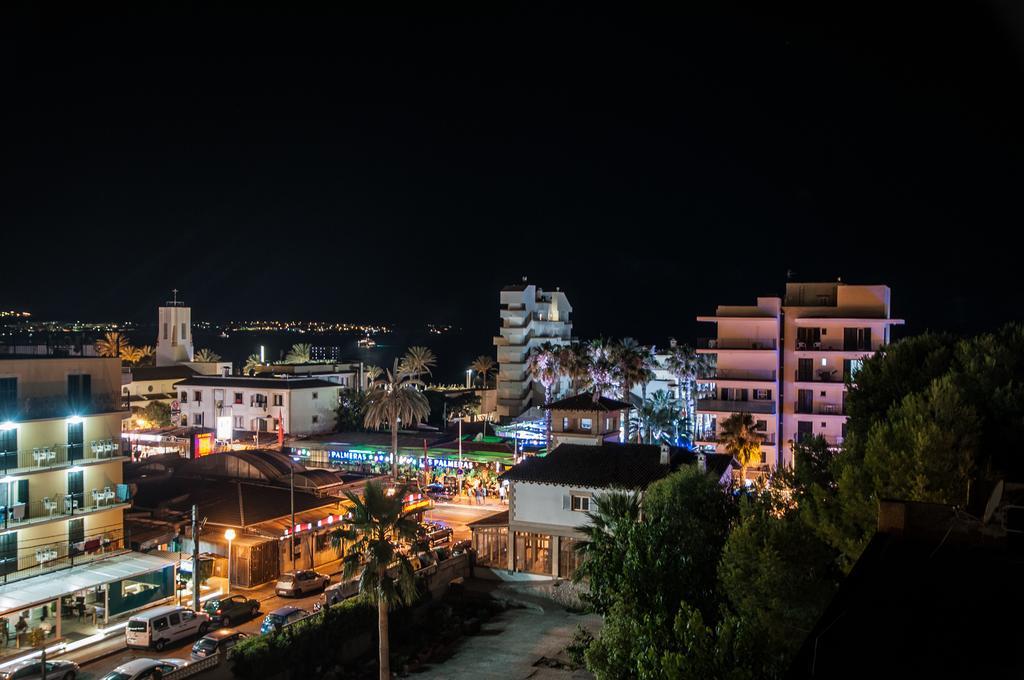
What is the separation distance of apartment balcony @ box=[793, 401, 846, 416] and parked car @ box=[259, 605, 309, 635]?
38.1 metres

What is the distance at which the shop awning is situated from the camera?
26.7m

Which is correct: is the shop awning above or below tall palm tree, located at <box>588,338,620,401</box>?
below

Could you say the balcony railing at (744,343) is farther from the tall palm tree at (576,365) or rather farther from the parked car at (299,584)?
the parked car at (299,584)

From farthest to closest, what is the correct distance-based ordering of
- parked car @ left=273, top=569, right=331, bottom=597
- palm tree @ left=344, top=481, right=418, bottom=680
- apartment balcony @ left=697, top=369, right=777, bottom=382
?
apartment balcony @ left=697, top=369, right=777, bottom=382 < parked car @ left=273, top=569, right=331, bottom=597 < palm tree @ left=344, top=481, right=418, bottom=680

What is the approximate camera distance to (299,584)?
111ft

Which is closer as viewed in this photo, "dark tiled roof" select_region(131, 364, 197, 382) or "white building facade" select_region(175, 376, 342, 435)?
"white building facade" select_region(175, 376, 342, 435)

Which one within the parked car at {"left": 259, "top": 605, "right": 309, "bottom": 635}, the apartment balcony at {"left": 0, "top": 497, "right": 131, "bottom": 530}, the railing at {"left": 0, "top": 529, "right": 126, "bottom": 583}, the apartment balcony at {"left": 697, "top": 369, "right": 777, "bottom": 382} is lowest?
the parked car at {"left": 259, "top": 605, "right": 309, "bottom": 635}

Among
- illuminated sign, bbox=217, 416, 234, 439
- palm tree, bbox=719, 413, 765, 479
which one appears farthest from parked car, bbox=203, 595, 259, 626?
illuminated sign, bbox=217, 416, 234, 439

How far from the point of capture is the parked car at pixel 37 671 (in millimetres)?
22844

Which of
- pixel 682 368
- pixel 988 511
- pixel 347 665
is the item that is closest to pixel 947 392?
pixel 988 511

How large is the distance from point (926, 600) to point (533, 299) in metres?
96.2

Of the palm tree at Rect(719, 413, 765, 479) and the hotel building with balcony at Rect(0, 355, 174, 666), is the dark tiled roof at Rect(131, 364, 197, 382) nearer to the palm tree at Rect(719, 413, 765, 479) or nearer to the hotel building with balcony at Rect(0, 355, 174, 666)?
the hotel building with balcony at Rect(0, 355, 174, 666)

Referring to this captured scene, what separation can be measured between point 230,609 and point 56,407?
1082 centimetres

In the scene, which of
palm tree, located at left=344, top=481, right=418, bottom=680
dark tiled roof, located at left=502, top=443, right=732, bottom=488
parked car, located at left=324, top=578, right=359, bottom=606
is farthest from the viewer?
dark tiled roof, located at left=502, top=443, right=732, bottom=488
